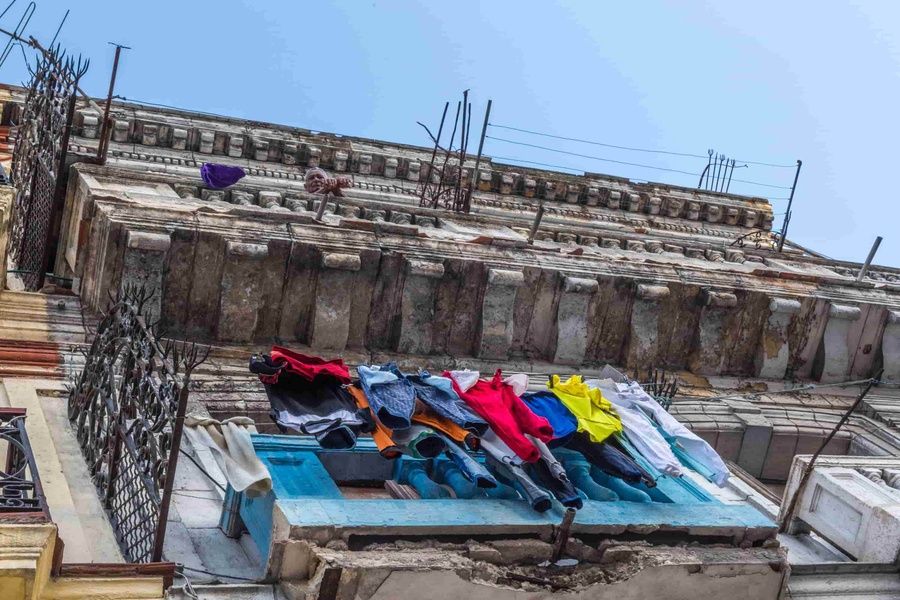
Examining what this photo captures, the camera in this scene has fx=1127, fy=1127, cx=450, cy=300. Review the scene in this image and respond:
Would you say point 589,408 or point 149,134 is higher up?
point 149,134

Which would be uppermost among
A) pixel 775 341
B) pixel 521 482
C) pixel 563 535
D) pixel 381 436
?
pixel 775 341

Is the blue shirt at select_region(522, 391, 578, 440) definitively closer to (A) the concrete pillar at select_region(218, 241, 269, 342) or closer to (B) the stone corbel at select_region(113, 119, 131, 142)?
(A) the concrete pillar at select_region(218, 241, 269, 342)

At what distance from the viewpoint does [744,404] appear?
16.1 metres

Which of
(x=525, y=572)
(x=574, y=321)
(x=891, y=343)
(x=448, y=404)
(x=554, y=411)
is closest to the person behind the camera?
(x=525, y=572)

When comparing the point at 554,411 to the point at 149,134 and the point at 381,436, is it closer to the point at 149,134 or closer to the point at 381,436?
the point at 381,436

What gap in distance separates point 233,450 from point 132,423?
92 cm

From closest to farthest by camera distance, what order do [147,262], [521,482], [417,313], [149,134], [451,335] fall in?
[521,482] → [147,262] → [417,313] → [451,335] → [149,134]

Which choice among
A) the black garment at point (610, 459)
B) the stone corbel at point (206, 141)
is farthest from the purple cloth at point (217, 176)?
the black garment at point (610, 459)

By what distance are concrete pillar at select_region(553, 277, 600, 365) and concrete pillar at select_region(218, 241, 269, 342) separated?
4171 millimetres

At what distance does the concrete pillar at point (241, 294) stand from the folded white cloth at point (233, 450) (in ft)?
9.31

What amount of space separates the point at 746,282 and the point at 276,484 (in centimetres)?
932

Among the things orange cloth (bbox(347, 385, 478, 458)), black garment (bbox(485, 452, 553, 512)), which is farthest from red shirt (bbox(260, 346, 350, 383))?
black garment (bbox(485, 452, 553, 512))

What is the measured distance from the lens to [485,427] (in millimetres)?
10906

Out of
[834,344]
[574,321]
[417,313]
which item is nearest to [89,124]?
[417,313]
